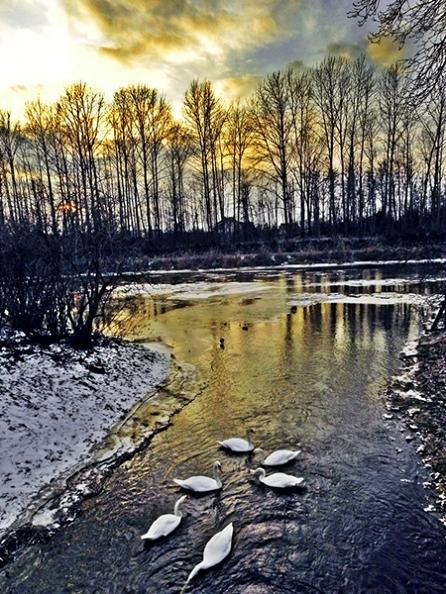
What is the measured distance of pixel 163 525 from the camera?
430 cm

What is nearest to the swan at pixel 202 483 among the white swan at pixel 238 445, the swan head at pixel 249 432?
the white swan at pixel 238 445

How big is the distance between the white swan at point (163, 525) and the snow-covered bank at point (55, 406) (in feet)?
5.26

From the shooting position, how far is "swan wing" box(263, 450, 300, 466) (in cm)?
543

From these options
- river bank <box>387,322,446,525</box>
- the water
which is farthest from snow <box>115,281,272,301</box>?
river bank <box>387,322,446,525</box>

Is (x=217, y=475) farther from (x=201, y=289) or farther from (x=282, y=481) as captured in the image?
(x=201, y=289)

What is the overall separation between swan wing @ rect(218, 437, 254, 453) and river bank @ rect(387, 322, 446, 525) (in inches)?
87.2

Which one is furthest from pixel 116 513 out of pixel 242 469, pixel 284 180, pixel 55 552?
→ pixel 284 180

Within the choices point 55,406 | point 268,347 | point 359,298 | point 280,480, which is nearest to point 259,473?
point 280,480

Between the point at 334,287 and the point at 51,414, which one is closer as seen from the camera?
the point at 51,414

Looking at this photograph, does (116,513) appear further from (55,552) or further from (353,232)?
(353,232)

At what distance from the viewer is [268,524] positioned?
437 cm

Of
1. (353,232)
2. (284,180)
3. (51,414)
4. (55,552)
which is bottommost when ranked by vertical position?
(55,552)

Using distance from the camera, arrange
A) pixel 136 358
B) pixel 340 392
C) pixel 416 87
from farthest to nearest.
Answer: pixel 136 358 → pixel 340 392 → pixel 416 87

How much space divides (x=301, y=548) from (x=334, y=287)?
1863cm
